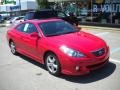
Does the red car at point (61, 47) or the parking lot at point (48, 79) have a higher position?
the red car at point (61, 47)

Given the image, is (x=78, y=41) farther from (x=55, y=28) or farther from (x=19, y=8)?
(x=19, y=8)

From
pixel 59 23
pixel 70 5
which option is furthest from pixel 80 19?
pixel 59 23

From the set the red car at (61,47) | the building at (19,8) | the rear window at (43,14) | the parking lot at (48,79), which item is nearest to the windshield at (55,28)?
the red car at (61,47)

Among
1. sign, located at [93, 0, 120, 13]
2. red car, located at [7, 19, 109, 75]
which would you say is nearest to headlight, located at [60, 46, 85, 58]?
red car, located at [7, 19, 109, 75]

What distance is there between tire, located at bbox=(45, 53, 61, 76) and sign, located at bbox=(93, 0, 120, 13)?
1209 centimetres

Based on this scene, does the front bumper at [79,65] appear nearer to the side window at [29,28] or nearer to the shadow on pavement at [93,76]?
the shadow on pavement at [93,76]

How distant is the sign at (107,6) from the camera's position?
1795 centimetres

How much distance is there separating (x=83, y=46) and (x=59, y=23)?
1882 millimetres

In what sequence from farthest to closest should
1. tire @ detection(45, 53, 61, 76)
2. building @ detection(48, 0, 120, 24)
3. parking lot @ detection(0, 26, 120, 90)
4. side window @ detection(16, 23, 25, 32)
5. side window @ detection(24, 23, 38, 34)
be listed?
building @ detection(48, 0, 120, 24), side window @ detection(16, 23, 25, 32), side window @ detection(24, 23, 38, 34), tire @ detection(45, 53, 61, 76), parking lot @ detection(0, 26, 120, 90)

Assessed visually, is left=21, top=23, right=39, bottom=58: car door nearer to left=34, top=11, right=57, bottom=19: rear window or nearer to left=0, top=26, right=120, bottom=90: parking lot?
left=0, top=26, right=120, bottom=90: parking lot

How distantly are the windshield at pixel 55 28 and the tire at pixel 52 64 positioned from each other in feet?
2.69

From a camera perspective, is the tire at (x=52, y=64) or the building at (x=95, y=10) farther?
the building at (x=95, y=10)

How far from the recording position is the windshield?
7.52 m

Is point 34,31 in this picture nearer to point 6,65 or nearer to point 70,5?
point 6,65
